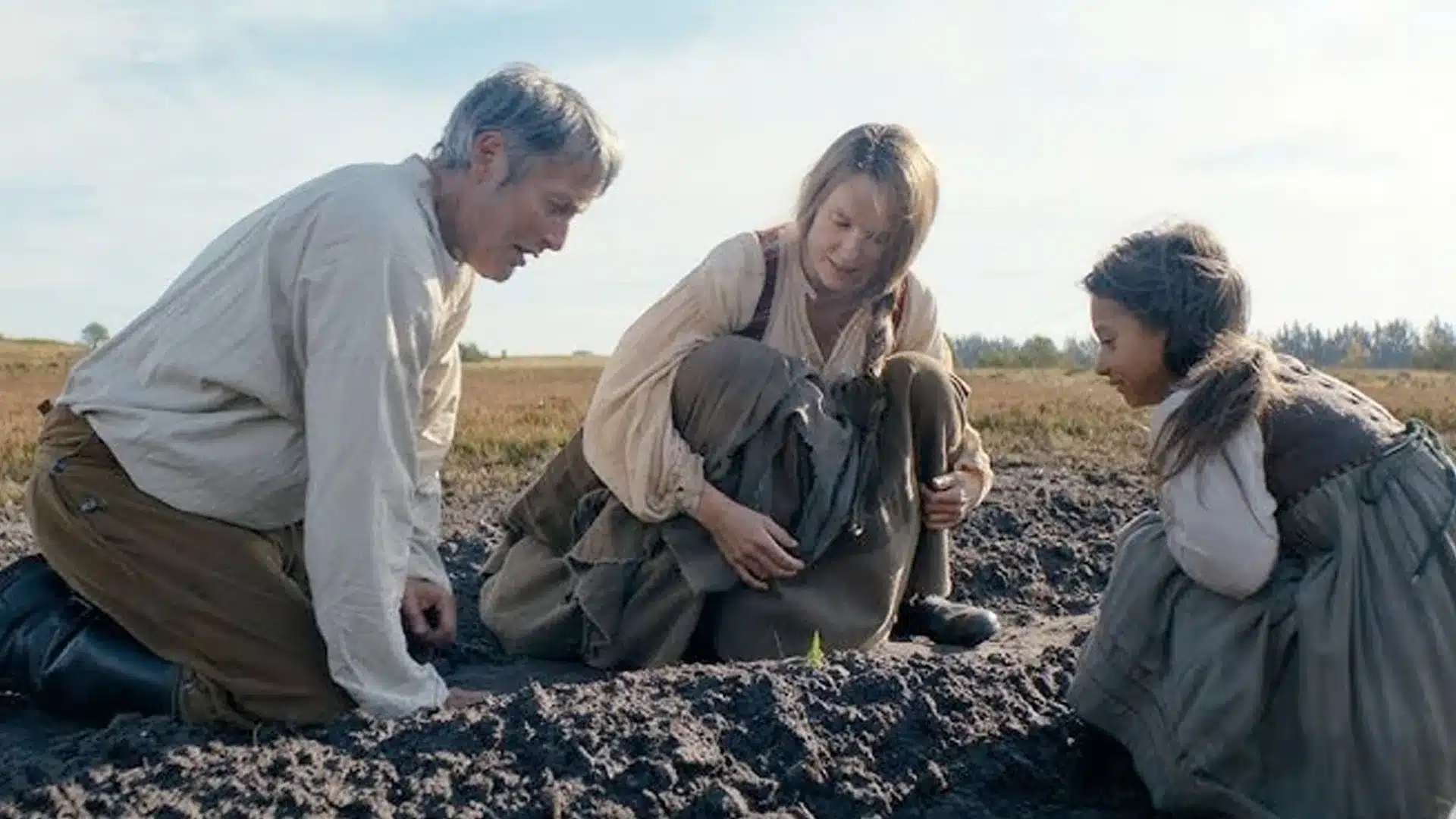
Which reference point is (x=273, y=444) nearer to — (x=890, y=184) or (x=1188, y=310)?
(x=890, y=184)

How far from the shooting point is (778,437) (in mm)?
4566

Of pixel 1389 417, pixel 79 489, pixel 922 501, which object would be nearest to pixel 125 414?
pixel 79 489

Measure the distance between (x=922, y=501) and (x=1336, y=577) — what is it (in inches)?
61.0

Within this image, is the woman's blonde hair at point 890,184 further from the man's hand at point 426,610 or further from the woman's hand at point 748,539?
the man's hand at point 426,610

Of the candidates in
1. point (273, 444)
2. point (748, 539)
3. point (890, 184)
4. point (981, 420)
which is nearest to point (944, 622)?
point (748, 539)

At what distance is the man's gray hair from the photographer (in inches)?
146

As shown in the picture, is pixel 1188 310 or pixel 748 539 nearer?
pixel 1188 310

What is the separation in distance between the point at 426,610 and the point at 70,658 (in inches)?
34.6

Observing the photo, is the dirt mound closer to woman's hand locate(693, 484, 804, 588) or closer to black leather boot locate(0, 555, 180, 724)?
black leather boot locate(0, 555, 180, 724)

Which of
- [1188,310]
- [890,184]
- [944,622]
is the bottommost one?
[944,622]

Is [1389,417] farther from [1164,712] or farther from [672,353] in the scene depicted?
[672,353]

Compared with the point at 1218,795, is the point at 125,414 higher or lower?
higher

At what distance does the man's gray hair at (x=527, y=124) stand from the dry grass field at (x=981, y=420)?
473cm

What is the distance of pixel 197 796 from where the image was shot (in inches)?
120
